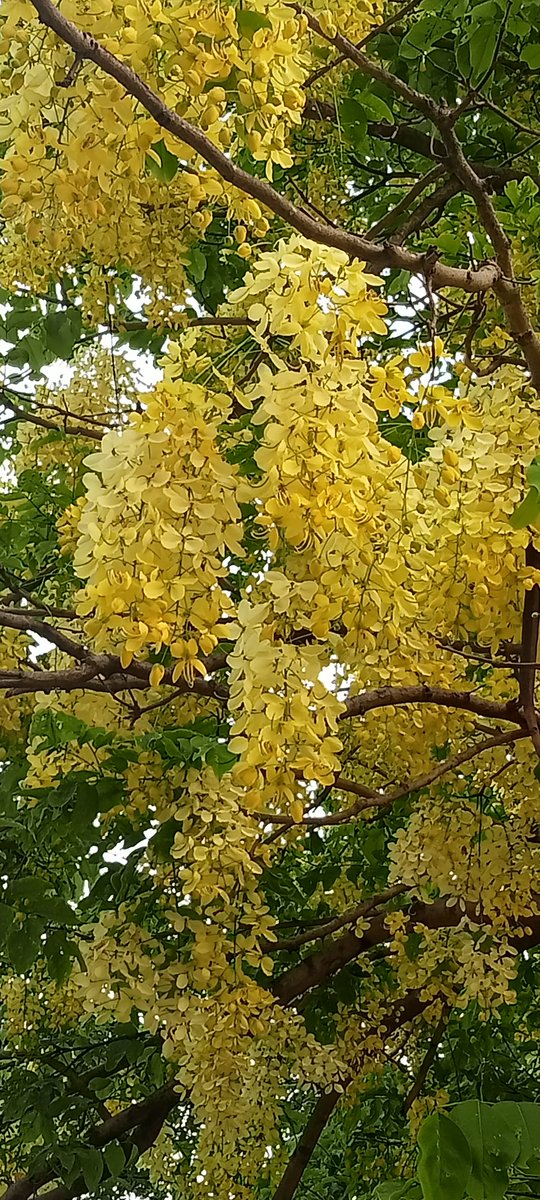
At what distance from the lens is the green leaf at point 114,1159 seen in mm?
2674

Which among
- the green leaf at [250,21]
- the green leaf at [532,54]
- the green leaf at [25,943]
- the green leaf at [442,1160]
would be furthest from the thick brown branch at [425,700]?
the green leaf at [532,54]

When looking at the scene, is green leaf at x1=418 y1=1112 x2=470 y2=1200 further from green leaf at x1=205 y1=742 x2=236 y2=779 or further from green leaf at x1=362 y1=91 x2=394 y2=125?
green leaf at x1=362 y1=91 x2=394 y2=125

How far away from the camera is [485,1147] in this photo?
1478 millimetres

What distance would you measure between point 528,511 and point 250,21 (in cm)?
62

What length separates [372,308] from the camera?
1.27 m

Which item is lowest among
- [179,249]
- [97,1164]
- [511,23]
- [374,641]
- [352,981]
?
[97,1164]

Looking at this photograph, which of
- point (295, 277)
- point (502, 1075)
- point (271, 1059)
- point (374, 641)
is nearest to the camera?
point (295, 277)

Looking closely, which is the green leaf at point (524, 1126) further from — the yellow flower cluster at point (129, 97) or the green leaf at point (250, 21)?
the green leaf at point (250, 21)

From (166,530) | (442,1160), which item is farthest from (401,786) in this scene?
(166,530)

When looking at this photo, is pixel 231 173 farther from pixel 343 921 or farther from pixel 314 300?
pixel 343 921

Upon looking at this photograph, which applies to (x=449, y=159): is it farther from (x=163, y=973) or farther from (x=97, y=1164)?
(x=97, y=1164)

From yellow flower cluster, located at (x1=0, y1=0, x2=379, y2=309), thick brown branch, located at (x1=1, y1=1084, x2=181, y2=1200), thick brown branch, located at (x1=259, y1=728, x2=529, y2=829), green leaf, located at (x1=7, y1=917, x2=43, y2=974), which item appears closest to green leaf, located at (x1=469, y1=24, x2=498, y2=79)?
yellow flower cluster, located at (x1=0, y1=0, x2=379, y2=309)

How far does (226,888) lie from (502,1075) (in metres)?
1.62

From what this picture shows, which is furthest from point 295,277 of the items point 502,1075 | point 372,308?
point 502,1075
